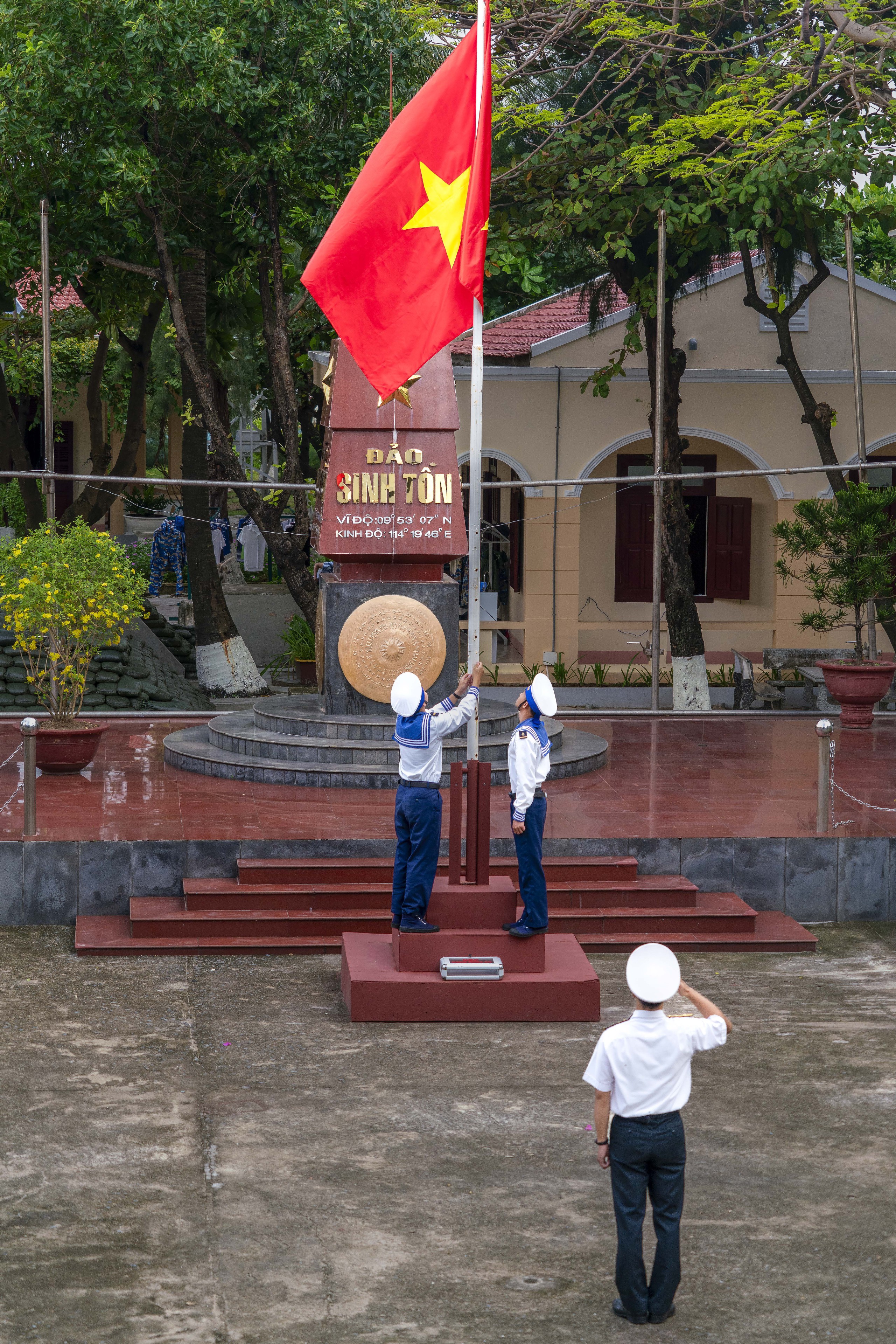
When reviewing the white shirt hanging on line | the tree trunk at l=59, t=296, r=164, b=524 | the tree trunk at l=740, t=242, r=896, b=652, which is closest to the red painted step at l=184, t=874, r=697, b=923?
the tree trunk at l=740, t=242, r=896, b=652

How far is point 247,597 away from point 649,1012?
21236mm

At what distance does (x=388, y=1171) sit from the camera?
543 cm

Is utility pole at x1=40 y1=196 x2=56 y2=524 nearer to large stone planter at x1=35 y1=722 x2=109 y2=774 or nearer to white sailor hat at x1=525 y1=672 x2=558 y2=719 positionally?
large stone planter at x1=35 y1=722 x2=109 y2=774

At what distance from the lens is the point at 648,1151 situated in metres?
4.28

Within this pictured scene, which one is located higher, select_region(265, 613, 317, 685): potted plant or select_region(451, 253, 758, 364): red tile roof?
select_region(451, 253, 758, 364): red tile roof

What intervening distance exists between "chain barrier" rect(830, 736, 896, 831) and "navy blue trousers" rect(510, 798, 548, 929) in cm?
282

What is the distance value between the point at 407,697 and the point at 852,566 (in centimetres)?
719

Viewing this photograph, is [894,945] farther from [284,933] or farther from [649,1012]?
[649,1012]

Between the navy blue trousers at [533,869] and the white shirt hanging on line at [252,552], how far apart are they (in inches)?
825

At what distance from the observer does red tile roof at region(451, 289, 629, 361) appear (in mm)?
17312

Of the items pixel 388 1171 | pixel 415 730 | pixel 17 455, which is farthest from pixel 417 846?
pixel 17 455

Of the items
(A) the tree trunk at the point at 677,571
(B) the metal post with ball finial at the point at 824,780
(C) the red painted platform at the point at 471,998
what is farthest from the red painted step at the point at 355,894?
(A) the tree trunk at the point at 677,571

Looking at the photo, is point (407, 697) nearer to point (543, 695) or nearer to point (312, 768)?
point (543, 695)

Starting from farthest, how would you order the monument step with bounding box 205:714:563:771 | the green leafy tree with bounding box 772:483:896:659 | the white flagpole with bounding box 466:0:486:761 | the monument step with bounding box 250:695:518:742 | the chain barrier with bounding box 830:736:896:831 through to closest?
the green leafy tree with bounding box 772:483:896:659 < the monument step with bounding box 250:695:518:742 < the monument step with bounding box 205:714:563:771 < the chain barrier with bounding box 830:736:896:831 < the white flagpole with bounding box 466:0:486:761
